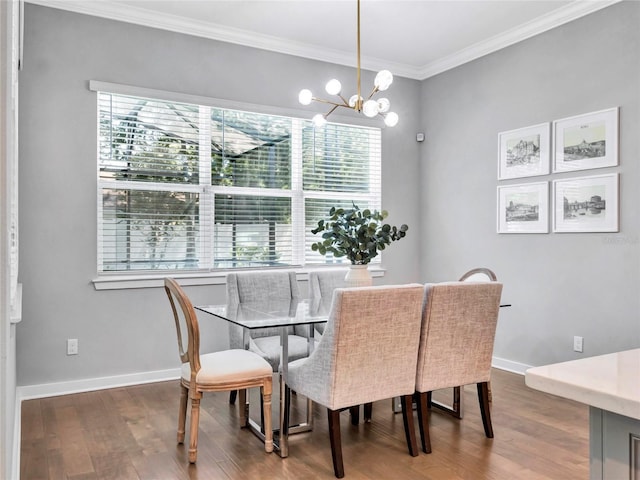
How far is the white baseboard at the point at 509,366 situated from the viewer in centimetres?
428

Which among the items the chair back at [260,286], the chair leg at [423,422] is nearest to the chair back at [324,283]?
the chair back at [260,286]

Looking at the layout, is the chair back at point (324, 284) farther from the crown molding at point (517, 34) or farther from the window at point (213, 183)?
the crown molding at point (517, 34)

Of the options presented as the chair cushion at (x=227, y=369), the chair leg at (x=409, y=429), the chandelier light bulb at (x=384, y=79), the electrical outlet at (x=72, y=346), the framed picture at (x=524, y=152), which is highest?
the chandelier light bulb at (x=384, y=79)

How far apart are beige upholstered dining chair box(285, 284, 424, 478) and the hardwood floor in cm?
34

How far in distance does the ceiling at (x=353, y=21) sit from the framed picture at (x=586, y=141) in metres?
0.80

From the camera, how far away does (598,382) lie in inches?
38.4

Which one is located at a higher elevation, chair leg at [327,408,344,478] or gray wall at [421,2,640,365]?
gray wall at [421,2,640,365]

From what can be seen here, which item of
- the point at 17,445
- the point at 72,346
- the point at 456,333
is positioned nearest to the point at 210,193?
the point at 72,346

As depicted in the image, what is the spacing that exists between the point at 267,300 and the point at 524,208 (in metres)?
2.32

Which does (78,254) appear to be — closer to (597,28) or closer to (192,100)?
(192,100)

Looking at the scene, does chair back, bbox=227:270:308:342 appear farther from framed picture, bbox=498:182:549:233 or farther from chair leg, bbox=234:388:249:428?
framed picture, bbox=498:182:549:233

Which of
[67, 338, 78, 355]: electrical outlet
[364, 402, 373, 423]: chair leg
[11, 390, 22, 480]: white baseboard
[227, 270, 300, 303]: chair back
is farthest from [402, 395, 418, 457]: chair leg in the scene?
[67, 338, 78, 355]: electrical outlet

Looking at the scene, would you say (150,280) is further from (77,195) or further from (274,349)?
(274,349)

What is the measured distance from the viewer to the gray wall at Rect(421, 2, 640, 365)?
3525mm
